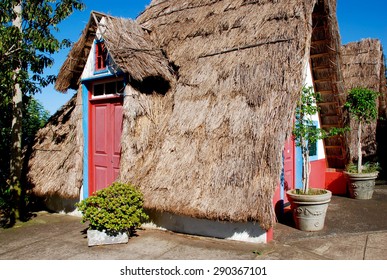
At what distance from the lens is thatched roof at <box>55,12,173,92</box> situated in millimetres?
6355

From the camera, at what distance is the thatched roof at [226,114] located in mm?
5160

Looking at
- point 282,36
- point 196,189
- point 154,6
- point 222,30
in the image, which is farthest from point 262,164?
point 154,6

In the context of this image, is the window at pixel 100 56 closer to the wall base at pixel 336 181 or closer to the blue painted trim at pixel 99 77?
the blue painted trim at pixel 99 77

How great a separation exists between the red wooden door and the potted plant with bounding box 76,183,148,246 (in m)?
1.55

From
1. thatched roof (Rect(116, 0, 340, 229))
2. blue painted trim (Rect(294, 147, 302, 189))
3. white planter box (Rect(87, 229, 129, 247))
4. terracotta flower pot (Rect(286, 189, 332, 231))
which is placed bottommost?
white planter box (Rect(87, 229, 129, 247))

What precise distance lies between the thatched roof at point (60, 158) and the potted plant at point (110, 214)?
5.92 feet

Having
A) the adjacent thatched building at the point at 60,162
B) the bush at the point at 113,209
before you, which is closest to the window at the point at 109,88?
the adjacent thatched building at the point at 60,162

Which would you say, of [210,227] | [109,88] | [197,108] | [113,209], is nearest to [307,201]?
[210,227]

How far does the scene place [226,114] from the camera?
19.1 feet

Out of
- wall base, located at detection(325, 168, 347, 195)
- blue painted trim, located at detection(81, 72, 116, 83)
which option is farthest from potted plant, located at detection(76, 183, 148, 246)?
wall base, located at detection(325, 168, 347, 195)

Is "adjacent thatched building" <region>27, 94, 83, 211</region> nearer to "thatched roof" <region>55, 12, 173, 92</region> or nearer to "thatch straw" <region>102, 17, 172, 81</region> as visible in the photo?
"thatched roof" <region>55, 12, 173, 92</region>

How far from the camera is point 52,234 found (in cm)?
632

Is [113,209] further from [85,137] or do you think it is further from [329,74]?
[329,74]

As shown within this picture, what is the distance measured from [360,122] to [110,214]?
602cm
